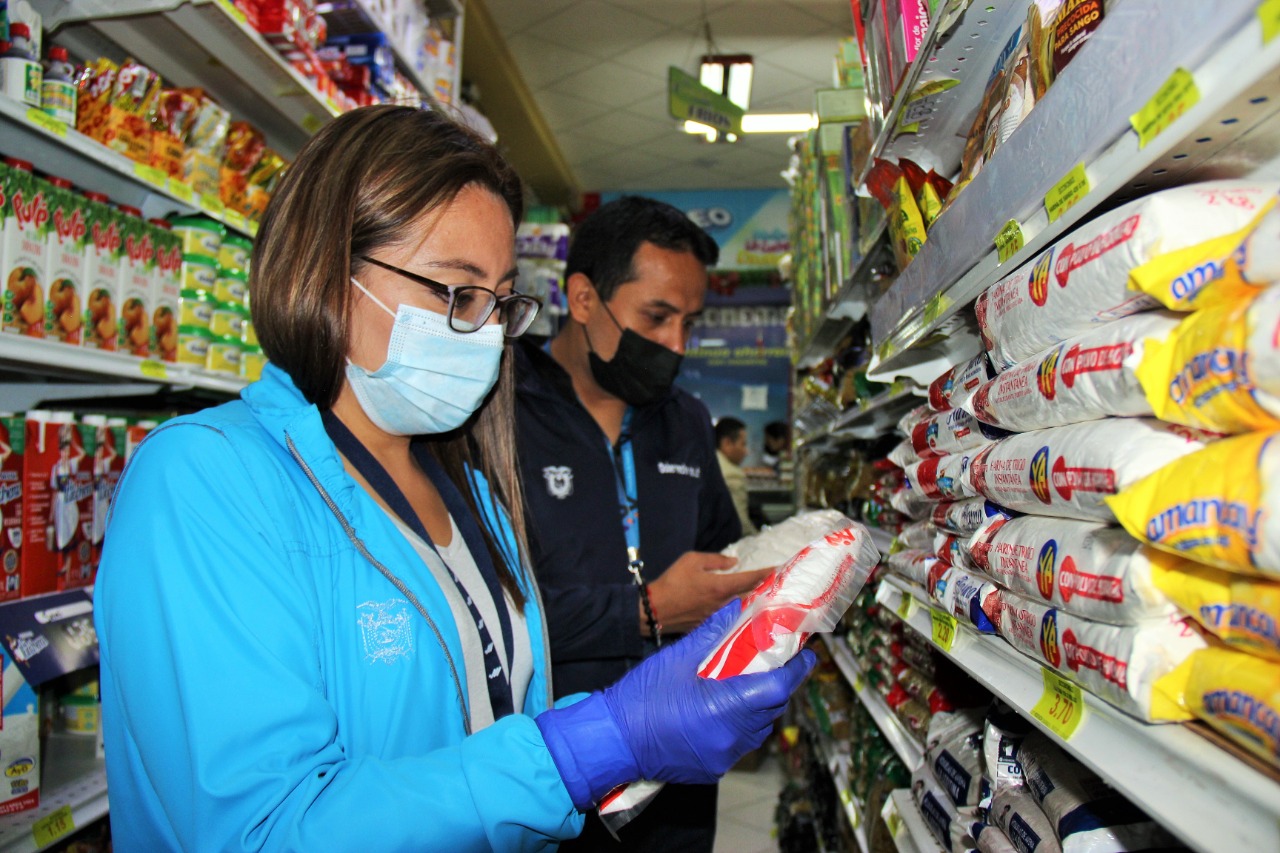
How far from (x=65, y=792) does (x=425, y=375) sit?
1.36 meters

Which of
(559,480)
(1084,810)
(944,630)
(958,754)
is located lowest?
(958,754)

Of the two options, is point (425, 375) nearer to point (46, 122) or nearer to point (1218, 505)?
point (46, 122)

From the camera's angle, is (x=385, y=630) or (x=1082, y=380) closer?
(x=1082, y=380)

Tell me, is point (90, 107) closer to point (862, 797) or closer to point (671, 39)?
point (862, 797)

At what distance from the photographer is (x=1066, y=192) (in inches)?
34.3

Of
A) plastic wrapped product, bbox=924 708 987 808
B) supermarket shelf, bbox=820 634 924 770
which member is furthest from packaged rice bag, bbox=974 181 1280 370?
supermarket shelf, bbox=820 634 924 770

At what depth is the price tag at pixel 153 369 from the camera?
2.18 meters

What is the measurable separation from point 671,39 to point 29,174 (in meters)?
5.85

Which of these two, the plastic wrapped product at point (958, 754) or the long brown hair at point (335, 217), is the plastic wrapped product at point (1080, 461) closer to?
the plastic wrapped product at point (958, 754)

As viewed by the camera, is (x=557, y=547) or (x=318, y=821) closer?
(x=318, y=821)

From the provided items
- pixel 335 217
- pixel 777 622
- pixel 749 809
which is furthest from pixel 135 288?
pixel 749 809

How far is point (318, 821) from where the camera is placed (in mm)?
998

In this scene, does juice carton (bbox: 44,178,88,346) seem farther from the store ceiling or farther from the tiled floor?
the store ceiling

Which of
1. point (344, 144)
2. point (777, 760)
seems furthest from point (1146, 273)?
point (777, 760)
